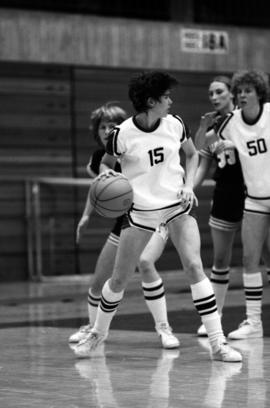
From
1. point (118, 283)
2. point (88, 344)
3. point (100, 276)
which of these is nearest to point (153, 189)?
point (118, 283)

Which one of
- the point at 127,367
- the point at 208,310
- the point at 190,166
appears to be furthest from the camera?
the point at 190,166

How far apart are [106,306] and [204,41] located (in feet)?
38.9

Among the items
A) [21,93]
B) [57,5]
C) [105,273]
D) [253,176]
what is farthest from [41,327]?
[57,5]

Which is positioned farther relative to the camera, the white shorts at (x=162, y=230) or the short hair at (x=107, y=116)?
the short hair at (x=107, y=116)

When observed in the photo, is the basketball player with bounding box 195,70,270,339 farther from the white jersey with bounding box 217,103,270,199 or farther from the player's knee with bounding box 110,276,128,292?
the player's knee with bounding box 110,276,128,292

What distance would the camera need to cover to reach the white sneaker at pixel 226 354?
9211mm

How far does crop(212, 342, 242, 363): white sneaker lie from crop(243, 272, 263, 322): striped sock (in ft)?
5.71

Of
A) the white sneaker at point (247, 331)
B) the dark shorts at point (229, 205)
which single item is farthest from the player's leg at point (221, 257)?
the white sneaker at point (247, 331)

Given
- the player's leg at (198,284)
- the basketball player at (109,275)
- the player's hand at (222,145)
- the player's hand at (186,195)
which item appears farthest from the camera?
the player's hand at (222,145)

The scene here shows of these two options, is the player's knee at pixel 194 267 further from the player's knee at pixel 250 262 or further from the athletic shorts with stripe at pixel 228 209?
the athletic shorts with stripe at pixel 228 209

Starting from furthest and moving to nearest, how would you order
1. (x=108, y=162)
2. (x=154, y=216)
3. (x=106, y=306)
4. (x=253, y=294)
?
1. (x=253, y=294)
2. (x=108, y=162)
3. (x=106, y=306)
4. (x=154, y=216)

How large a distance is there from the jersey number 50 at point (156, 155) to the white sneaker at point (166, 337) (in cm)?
168

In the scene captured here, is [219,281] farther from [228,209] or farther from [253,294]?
[228,209]

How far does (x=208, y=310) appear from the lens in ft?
31.0
